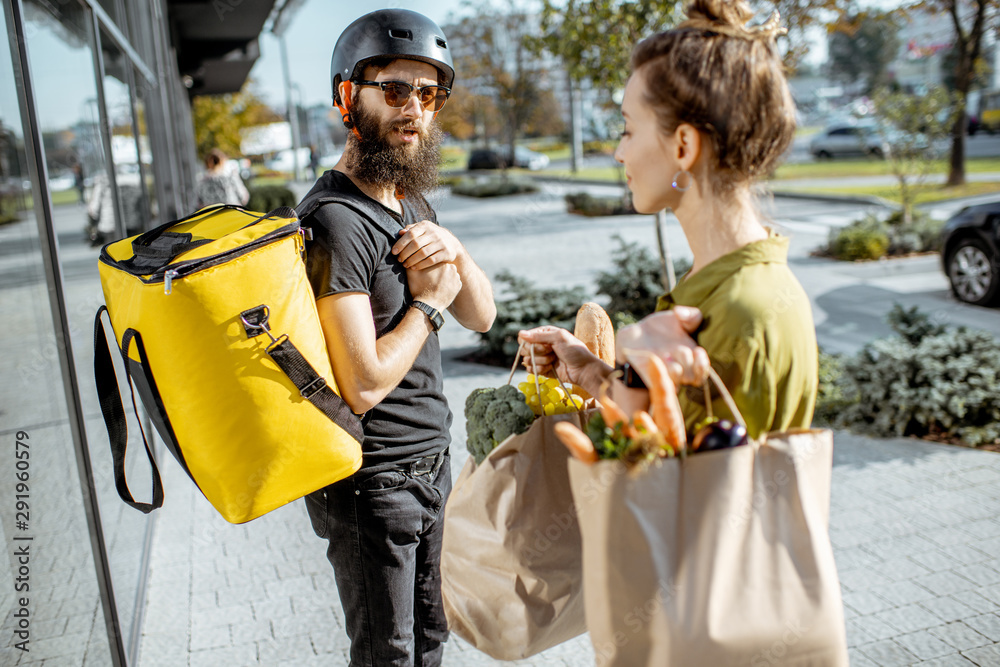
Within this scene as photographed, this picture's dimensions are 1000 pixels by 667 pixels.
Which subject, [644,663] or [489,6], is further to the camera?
[489,6]

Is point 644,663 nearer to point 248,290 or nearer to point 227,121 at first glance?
point 248,290

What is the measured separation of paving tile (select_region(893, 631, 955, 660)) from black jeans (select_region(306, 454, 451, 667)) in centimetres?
215

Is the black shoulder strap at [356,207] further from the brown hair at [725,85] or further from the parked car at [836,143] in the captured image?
the parked car at [836,143]

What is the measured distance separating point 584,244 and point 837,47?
65.8 metres

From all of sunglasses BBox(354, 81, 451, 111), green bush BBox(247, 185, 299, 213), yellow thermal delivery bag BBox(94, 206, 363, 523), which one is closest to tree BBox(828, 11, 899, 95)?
green bush BBox(247, 185, 299, 213)

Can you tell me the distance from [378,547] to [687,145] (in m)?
1.27

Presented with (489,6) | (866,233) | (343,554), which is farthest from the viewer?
(489,6)


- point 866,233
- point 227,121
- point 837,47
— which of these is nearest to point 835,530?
point 866,233

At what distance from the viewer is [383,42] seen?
2021mm

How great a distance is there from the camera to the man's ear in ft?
4.84

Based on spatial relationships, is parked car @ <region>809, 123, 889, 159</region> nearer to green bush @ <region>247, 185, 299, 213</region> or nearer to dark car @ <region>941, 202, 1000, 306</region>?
green bush @ <region>247, 185, 299, 213</region>

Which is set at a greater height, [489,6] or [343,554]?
[489,6]

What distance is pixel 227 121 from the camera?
27203 mm

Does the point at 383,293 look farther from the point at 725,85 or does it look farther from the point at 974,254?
the point at 974,254
